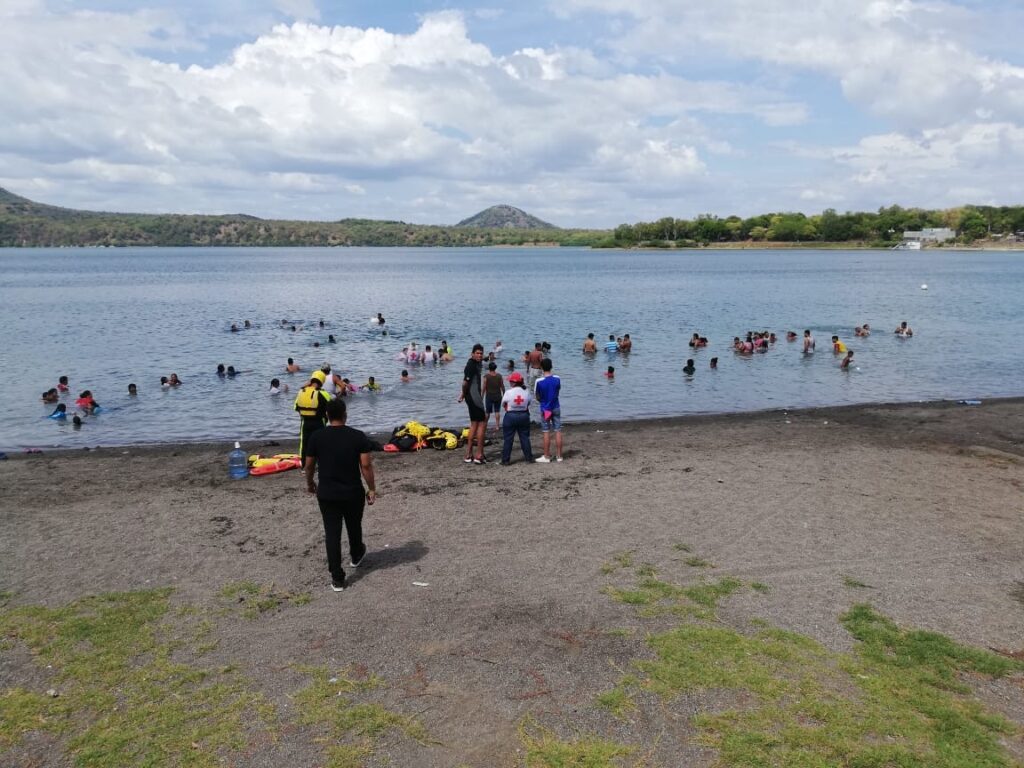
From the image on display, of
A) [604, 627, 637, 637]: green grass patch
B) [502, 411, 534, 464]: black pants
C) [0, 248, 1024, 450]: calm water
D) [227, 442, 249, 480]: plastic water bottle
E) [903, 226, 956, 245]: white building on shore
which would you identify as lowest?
[0, 248, 1024, 450]: calm water

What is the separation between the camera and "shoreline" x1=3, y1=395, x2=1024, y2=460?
17641 millimetres

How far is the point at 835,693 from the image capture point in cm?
646

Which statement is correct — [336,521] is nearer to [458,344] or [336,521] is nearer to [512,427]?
[512,427]

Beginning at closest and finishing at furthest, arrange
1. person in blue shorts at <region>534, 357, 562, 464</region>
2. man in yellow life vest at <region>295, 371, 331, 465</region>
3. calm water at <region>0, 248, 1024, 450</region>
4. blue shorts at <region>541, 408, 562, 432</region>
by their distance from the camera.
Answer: man in yellow life vest at <region>295, 371, 331, 465</region> → person in blue shorts at <region>534, 357, 562, 464</region> → blue shorts at <region>541, 408, 562, 432</region> → calm water at <region>0, 248, 1024, 450</region>

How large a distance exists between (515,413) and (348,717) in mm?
8375

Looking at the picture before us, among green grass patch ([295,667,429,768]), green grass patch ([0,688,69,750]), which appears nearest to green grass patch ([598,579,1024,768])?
green grass patch ([295,667,429,768])

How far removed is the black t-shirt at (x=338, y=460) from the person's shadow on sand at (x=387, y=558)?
126 cm

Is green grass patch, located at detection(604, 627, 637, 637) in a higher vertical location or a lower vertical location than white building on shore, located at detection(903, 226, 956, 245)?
lower

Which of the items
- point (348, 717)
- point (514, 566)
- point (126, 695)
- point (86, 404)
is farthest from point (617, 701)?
point (86, 404)

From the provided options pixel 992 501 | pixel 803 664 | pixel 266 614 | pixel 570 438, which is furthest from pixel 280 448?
pixel 992 501

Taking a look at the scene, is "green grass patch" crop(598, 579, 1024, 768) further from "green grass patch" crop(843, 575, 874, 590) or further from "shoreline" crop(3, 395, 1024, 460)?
"shoreline" crop(3, 395, 1024, 460)

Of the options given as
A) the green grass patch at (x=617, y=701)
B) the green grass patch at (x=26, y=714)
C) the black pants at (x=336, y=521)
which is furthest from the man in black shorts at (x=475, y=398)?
the green grass patch at (x=26, y=714)

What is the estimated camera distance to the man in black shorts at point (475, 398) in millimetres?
14008

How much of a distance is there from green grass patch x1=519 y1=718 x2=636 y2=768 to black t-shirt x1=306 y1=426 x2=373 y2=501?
3.58 meters
